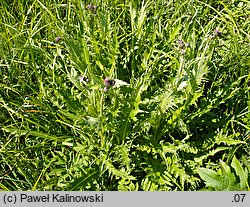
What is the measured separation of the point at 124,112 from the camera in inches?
61.1

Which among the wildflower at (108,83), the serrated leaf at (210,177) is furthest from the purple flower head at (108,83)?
the serrated leaf at (210,177)

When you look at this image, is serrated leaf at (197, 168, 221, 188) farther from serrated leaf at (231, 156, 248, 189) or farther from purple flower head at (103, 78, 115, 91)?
purple flower head at (103, 78, 115, 91)

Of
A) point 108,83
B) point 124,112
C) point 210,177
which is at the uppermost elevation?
point 108,83

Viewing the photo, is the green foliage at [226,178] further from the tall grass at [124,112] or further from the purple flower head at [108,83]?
the purple flower head at [108,83]

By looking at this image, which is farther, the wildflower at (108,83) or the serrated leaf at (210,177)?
the serrated leaf at (210,177)

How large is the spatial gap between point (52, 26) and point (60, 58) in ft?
0.51

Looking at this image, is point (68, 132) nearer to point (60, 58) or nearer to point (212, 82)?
point (60, 58)

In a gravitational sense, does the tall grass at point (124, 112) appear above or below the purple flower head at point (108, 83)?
below

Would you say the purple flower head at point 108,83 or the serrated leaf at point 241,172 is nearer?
the purple flower head at point 108,83

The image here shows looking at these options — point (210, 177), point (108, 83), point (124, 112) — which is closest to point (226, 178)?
point (210, 177)

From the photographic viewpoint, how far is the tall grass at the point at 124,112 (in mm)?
1552

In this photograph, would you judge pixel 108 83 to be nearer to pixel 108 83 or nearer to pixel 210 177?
pixel 108 83

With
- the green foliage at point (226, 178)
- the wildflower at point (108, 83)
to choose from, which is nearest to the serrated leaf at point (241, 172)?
the green foliage at point (226, 178)

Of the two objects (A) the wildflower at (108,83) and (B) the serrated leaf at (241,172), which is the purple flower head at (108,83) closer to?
(A) the wildflower at (108,83)
